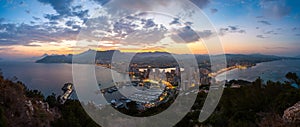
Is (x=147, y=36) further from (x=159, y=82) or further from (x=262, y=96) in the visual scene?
(x=159, y=82)

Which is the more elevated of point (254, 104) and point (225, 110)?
point (254, 104)

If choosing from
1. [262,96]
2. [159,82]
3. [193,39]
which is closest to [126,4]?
[193,39]

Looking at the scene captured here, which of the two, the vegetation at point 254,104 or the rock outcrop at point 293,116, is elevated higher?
the rock outcrop at point 293,116

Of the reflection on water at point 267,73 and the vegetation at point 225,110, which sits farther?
the reflection on water at point 267,73

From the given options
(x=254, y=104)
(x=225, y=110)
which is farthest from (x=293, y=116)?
(x=225, y=110)

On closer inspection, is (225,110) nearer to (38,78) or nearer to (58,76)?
(38,78)

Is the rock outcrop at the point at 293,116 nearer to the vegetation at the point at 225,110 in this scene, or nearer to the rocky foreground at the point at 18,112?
the vegetation at the point at 225,110

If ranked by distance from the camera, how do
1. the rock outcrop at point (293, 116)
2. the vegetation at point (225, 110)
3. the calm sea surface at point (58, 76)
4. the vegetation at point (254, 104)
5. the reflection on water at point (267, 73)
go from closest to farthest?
1. the rock outcrop at point (293, 116)
2. the vegetation at point (225, 110)
3. the vegetation at point (254, 104)
4. the reflection on water at point (267, 73)
5. the calm sea surface at point (58, 76)

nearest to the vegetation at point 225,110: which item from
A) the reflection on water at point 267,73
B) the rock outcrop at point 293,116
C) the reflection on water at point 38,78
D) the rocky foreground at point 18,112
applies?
the rocky foreground at point 18,112

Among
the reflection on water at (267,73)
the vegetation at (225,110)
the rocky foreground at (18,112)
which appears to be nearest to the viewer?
the rocky foreground at (18,112)

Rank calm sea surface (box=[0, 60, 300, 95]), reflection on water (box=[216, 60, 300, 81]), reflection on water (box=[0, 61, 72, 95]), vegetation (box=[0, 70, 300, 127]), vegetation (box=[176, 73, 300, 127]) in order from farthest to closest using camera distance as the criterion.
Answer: reflection on water (box=[0, 61, 72, 95]) < calm sea surface (box=[0, 60, 300, 95]) < reflection on water (box=[216, 60, 300, 81]) < vegetation (box=[176, 73, 300, 127]) < vegetation (box=[0, 70, 300, 127])

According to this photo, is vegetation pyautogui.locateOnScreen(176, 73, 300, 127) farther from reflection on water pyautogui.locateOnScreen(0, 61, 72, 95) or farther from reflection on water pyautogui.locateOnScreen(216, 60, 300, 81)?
reflection on water pyautogui.locateOnScreen(0, 61, 72, 95)

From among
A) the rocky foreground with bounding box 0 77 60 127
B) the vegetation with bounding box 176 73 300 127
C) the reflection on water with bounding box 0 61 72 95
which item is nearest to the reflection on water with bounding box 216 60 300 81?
the vegetation with bounding box 176 73 300 127
